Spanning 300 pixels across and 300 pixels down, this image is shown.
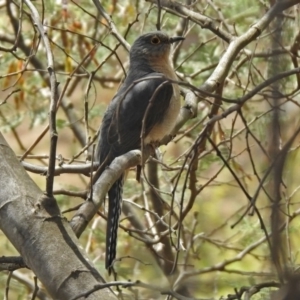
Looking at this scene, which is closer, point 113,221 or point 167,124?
point 113,221

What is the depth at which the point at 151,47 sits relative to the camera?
18.8ft

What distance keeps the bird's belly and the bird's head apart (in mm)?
546

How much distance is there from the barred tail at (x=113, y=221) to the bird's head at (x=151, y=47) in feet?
4.57

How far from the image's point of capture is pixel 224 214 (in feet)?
27.3

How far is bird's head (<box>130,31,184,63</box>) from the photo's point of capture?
18.6ft

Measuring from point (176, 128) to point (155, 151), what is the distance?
0.28m

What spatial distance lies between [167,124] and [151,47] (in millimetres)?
880

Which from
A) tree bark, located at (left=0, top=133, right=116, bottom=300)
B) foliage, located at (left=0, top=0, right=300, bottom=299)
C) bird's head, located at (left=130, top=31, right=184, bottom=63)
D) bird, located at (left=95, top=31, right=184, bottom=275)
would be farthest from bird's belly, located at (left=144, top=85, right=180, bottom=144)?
tree bark, located at (left=0, top=133, right=116, bottom=300)

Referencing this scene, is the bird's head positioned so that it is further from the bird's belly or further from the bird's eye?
the bird's belly

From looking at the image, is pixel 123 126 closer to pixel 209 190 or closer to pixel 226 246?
pixel 226 246

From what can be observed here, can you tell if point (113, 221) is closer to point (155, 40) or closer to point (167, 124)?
point (167, 124)

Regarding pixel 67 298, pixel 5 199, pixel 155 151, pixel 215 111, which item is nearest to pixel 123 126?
pixel 155 151

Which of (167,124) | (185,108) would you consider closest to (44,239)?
(185,108)

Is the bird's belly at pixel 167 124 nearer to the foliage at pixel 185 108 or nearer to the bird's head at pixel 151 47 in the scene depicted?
the foliage at pixel 185 108
